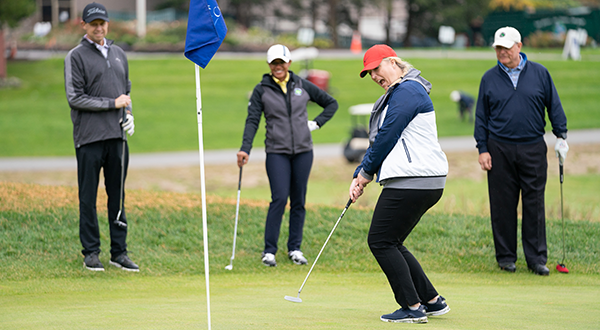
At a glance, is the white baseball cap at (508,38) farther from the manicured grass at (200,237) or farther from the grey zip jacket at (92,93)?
the grey zip jacket at (92,93)

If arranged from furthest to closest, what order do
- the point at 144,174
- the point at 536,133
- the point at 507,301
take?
the point at 144,174 → the point at 536,133 → the point at 507,301

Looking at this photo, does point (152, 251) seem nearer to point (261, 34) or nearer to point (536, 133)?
point (536, 133)

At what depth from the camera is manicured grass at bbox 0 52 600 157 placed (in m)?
21.1

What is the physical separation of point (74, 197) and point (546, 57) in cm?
3220

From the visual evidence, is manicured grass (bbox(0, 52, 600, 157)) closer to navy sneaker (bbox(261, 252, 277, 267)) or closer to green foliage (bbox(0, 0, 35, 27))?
green foliage (bbox(0, 0, 35, 27))

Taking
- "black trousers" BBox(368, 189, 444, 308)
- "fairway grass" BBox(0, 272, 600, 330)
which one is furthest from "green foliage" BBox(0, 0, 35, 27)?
"black trousers" BBox(368, 189, 444, 308)

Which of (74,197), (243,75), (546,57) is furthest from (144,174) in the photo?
(546,57)

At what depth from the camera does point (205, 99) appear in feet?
90.2

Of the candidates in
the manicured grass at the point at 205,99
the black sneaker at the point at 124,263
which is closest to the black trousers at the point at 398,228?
the black sneaker at the point at 124,263

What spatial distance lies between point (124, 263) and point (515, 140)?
3.96 metres

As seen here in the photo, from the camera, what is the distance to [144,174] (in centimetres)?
1569

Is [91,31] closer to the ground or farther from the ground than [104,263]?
farther from the ground

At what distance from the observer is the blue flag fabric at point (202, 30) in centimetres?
466

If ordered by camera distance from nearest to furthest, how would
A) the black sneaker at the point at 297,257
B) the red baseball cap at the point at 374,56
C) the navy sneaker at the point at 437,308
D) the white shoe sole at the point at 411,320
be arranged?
the white shoe sole at the point at 411,320 → the red baseball cap at the point at 374,56 → the navy sneaker at the point at 437,308 → the black sneaker at the point at 297,257
